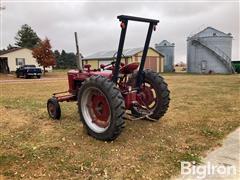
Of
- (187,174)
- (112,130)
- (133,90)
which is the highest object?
(133,90)

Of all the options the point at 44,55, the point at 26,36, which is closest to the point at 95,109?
the point at 44,55

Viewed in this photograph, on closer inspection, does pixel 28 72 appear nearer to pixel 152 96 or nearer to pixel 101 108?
pixel 152 96

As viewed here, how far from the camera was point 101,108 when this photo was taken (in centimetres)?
538

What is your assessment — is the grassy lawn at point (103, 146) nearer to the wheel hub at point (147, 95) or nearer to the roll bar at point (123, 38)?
the wheel hub at point (147, 95)

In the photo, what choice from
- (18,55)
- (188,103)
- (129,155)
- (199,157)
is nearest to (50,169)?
(129,155)

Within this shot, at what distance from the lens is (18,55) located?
3603 centimetres

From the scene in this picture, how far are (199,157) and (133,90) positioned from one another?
2.03 meters

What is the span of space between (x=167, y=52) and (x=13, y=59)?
24.6 m

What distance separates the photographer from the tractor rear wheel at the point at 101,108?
4.64m

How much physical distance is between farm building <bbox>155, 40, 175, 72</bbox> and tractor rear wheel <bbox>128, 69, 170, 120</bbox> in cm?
3841

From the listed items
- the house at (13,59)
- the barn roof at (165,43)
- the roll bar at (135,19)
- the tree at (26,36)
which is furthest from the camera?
the tree at (26,36)

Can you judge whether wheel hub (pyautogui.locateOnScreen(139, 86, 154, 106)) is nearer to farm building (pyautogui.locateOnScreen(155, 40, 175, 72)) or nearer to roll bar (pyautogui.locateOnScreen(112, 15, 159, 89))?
roll bar (pyautogui.locateOnScreen(112, 15, 159, 89))

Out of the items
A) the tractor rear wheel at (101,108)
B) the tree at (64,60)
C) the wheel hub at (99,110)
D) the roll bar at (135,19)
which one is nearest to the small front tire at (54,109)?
the tractor rear wheel at (101,108)

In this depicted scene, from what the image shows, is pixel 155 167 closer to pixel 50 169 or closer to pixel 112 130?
pixel 112 130
